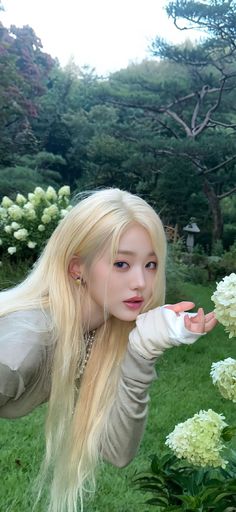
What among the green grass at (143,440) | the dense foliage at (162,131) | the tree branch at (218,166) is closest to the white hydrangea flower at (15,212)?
the green grass at (143,440)

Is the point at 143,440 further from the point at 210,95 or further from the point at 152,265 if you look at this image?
the point at 210,95

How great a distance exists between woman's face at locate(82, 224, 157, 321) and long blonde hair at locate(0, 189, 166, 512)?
16mm

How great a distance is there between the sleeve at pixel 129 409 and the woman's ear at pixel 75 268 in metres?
0.25

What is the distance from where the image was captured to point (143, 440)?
3250 millimetres

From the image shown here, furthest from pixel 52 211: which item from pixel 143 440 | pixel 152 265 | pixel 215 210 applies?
pixel 215 210

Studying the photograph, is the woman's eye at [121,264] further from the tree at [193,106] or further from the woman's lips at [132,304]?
the tree at [193,106]

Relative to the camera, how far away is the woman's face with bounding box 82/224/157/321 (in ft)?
4.49

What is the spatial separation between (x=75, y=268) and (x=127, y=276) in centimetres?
15

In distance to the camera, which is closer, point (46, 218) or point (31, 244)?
point (46, 218)

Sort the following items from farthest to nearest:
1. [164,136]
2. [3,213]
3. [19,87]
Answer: [164,136] → [19,87] → [3,213]

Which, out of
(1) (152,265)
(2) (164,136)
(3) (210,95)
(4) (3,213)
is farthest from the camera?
(3) (210,95)

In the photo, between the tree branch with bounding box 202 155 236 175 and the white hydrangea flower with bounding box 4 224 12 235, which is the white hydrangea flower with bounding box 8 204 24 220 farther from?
the tree branch with bounding box 202 155 236 175

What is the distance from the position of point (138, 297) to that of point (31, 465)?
1593 millimetres

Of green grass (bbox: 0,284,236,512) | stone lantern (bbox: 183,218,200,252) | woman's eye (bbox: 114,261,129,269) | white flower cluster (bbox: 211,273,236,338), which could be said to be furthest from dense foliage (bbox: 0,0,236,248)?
white flower cluster (bbox: 211,273,236,338)
